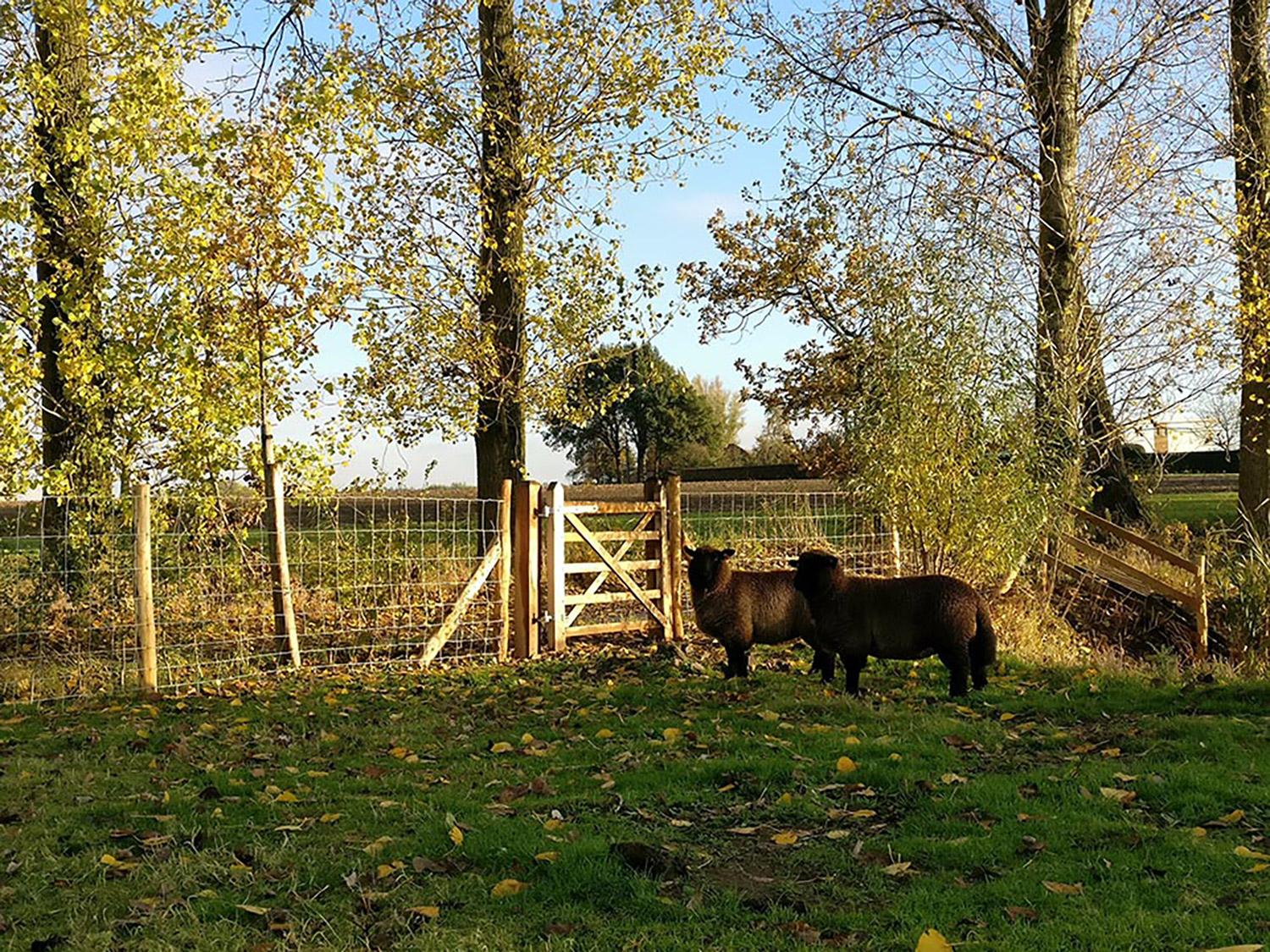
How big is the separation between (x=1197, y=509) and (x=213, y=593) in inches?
1032

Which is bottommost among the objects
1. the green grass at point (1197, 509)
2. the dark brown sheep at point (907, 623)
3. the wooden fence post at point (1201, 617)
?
the wooden fence post at point (1201, 617)

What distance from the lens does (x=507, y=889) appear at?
5.34 meters

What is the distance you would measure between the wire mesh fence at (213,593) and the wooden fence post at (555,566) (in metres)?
0.61

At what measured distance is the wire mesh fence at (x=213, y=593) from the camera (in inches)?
464

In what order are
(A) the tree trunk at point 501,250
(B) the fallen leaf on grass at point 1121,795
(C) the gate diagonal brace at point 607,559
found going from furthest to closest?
(A) the tree trunk at point 501,250 → (C) the gate diagonal brace at point 607,559 → (B) the fallen leaf on grass at point 1121,795

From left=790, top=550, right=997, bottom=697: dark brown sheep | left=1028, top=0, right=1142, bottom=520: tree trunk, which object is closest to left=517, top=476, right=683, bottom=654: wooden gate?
left=790, top=550, right=997, bottom=697: dark brown sheep

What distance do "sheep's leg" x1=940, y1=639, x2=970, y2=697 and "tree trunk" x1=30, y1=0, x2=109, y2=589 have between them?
346 inches

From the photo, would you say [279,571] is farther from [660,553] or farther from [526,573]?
[660,553]

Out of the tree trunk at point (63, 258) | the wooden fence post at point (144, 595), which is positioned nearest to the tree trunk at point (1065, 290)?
the wooden fence post at point (144, 595)

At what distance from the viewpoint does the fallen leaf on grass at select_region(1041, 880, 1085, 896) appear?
522cm

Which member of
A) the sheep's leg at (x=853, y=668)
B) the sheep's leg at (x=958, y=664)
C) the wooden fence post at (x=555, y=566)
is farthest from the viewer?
the wooden fence post at (x=555, y=566)

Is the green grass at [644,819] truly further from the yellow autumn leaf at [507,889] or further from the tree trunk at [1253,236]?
the tree trunk at [1253,236]

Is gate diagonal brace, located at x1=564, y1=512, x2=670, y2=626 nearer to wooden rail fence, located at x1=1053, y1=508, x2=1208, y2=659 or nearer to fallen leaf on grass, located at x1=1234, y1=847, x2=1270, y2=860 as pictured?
wooden rail fence, located at x1=1053, y1=508, x2=1208, y2=659

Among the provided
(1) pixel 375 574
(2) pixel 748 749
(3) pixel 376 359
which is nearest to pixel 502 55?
(3) pixel 376 359
